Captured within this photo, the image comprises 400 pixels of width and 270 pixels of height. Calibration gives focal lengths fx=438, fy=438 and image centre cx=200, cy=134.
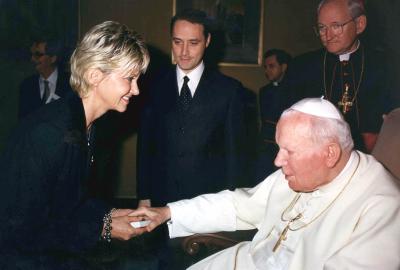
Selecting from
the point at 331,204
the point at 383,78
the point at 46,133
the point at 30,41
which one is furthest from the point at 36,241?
the point at 30,41

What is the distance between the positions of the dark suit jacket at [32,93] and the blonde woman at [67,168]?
3.34m

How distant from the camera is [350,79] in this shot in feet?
12.6

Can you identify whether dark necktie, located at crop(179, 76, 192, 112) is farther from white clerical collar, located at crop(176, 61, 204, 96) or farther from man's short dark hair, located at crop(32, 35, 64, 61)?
man's short dark hair, located at crop(32, 35, 64, 61)

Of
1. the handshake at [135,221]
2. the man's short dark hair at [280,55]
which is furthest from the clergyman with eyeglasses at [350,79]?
the man's short dark hair at [280,55]

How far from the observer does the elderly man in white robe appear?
1872 mm

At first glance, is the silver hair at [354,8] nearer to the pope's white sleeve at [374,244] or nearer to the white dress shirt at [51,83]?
the pope's white sleeve at [374,244]

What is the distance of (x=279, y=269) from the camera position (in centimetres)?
227

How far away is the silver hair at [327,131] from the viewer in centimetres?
205

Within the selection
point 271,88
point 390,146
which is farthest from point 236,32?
point 390,146

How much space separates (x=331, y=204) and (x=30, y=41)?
18.7 ft

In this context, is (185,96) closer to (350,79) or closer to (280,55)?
(350,79)

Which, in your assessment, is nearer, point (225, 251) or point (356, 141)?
point (225, 251)

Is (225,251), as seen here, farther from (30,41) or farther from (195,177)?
(30,41)

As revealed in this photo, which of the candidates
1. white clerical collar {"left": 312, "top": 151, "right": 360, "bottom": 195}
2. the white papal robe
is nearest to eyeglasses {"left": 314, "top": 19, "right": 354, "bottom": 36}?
the white papal robe
